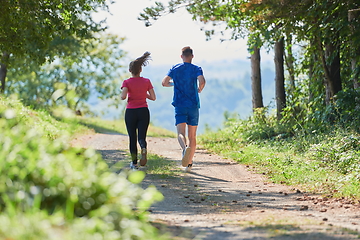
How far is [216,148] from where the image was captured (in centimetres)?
1431

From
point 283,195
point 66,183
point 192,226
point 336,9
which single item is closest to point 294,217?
point 192,226

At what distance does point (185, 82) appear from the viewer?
9.12 m

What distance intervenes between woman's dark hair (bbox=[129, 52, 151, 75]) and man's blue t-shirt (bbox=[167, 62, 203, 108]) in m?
0.54

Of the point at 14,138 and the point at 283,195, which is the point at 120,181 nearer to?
the point at 14,138

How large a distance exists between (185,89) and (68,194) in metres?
5.54

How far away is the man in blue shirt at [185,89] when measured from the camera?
9109mm

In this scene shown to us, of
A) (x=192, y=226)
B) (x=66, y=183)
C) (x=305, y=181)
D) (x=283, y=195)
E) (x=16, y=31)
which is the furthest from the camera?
(x=16, y=31)

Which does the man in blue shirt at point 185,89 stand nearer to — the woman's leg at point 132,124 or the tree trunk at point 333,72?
the woman's leg at point 132,124

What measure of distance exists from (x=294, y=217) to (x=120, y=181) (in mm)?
2489

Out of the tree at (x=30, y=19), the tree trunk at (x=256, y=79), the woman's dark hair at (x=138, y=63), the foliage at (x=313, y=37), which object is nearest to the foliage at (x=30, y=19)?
the tree at (x=30, y=19)

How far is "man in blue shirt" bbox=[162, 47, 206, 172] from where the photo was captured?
9109 mm

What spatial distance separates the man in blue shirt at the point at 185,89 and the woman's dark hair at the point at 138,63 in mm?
527

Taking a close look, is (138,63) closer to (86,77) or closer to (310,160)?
(310,160)

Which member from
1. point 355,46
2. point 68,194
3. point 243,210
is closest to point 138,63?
point 243,210
